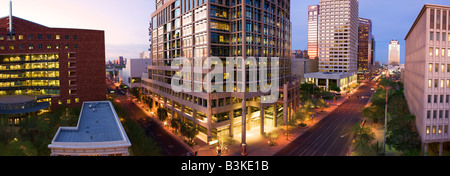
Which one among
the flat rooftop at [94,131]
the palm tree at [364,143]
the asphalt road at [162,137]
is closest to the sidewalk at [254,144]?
the asphalt road at [162,137]

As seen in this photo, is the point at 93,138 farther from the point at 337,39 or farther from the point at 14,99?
the point at 337,39

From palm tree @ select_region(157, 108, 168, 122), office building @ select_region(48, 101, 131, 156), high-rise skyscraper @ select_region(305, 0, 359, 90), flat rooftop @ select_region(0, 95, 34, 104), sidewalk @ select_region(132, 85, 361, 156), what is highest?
high-rise skyscraper @ select_region(305, 0, 359, 90)

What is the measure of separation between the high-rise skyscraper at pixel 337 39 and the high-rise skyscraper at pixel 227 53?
3266 inches

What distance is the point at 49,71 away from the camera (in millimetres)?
73188

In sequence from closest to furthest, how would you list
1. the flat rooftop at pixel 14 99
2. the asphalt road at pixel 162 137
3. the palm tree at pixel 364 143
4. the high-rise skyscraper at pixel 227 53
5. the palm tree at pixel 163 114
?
the palm tree at pixel 364 143 < the asphalt road at pixel 162 137 < the high-rise skyscraper at pixel 227 53 < the flat rooftop at pixel 14 99 < the palm tree at pixel 163 114

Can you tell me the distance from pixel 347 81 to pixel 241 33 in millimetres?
114760

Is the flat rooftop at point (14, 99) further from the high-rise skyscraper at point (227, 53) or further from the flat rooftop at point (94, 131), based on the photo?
the high-rise skyscraper at point (227, 53)

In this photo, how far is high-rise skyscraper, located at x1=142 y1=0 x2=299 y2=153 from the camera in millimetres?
53156

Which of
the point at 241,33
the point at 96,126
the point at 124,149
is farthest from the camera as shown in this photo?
the point at 241,33

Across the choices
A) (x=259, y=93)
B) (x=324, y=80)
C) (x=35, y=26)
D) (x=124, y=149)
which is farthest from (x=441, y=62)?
(x=35, y=26)

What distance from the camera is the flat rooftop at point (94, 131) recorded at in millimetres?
31450

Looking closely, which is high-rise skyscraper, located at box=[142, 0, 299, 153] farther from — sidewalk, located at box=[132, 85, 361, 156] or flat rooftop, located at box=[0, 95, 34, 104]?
flat rooftop, located at box=[0, 95, 34, 104]

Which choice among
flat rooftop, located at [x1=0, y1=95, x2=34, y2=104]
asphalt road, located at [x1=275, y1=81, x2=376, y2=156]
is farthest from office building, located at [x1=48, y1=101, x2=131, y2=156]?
flat rooftop, located at [x1=0, y1=95, x2=34, y2=104]
